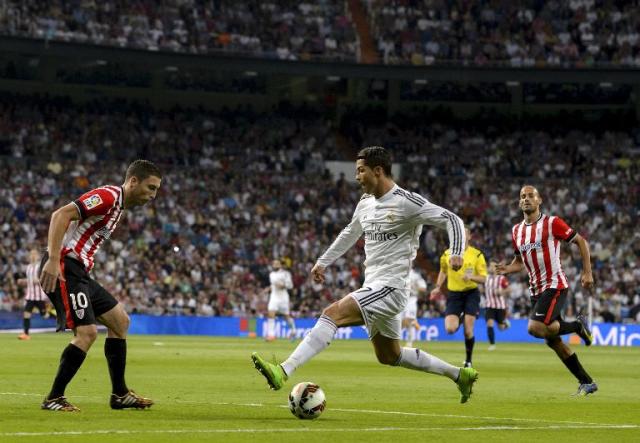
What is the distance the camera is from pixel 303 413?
11.0m

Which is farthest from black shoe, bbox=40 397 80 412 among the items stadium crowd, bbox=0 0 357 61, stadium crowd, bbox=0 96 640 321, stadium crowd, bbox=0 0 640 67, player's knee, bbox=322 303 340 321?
stadium crowd, bbox=0 0 640 67

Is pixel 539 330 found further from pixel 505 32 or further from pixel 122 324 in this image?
pixel 505 32

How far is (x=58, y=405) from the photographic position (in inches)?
448

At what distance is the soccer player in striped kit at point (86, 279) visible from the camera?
11328mm

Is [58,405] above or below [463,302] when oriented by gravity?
below

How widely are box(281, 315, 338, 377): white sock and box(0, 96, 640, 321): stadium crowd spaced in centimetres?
3079

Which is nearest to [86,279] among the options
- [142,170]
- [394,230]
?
[142,170]

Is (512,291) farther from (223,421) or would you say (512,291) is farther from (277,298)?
(223,421)

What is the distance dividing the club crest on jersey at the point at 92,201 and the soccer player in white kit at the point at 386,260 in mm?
2130

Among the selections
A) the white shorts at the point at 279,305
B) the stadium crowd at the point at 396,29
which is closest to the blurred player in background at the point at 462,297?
the white shorts at the point at 279,305

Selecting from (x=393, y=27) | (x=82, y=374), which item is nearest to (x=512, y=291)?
(x=393, y=27)

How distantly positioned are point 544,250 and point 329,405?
460 cm

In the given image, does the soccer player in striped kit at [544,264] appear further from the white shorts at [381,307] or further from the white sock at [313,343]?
the white sock at [313,343]

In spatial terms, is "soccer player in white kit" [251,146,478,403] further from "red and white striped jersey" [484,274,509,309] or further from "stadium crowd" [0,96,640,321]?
"stadium crowd" [0,96,640,321]
